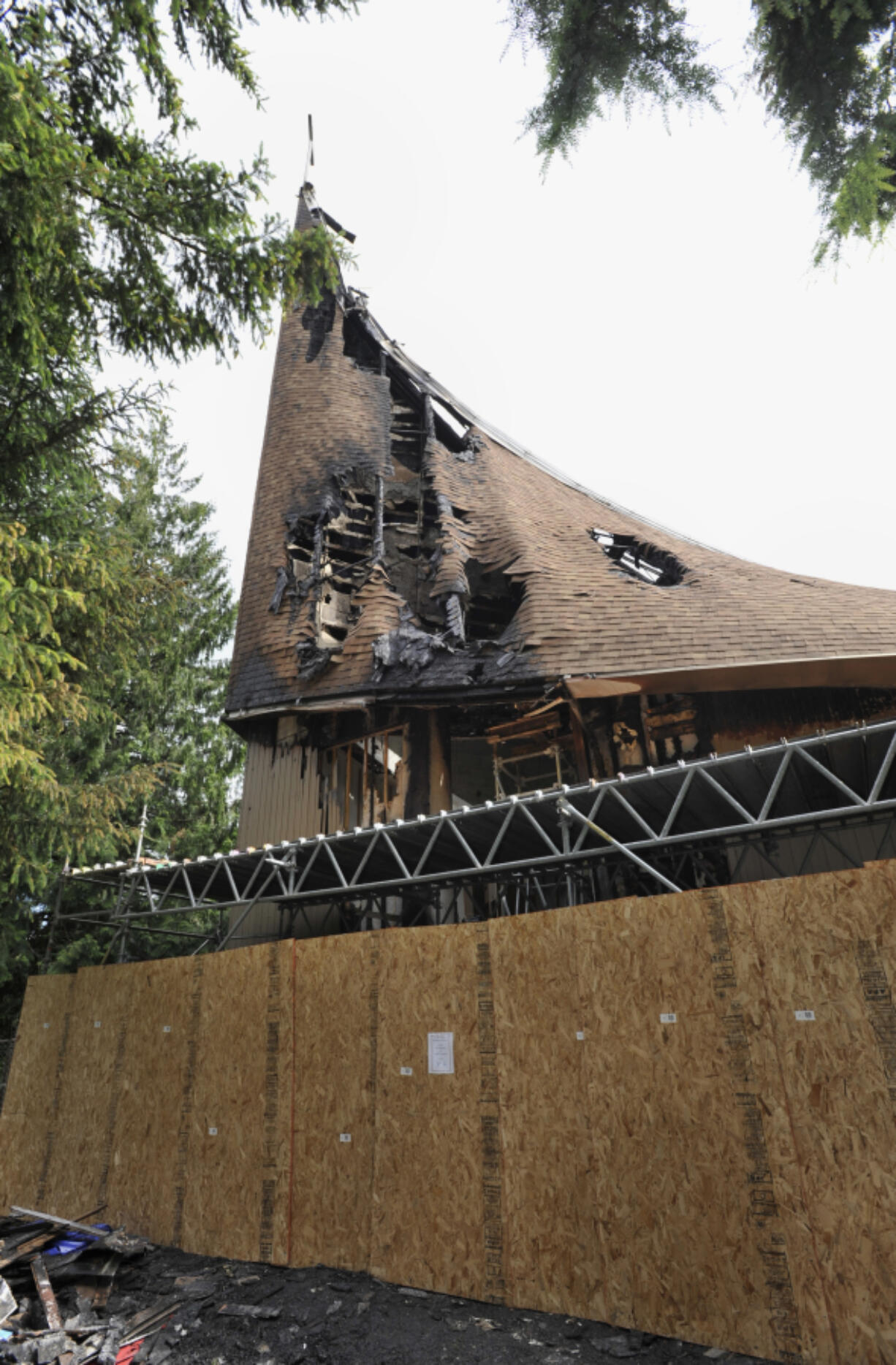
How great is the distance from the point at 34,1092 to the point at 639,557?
48.6ft

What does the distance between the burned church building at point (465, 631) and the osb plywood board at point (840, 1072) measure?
6.20m

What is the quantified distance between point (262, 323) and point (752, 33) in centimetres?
607

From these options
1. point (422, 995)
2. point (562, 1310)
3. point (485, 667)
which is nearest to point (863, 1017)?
point (562, 1310)

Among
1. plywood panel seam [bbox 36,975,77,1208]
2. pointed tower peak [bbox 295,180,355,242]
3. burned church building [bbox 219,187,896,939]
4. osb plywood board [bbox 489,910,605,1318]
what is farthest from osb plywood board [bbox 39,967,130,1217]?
pointed tower peak [bbox 295,180,355,242]

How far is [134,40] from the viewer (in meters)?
8.01

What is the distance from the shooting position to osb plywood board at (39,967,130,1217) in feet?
33.0

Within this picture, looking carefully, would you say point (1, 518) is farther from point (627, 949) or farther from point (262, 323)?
point (627, 949)

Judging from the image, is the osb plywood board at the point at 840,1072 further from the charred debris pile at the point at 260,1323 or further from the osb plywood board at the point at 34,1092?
the osb plywood board at the point at 34,1092

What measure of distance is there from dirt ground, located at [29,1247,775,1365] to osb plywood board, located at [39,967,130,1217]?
115 inches

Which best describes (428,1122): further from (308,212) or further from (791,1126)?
(308,212)

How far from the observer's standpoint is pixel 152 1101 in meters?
9.69

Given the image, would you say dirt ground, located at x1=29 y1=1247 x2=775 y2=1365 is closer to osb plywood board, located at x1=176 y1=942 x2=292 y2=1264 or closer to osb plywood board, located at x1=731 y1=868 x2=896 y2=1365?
osb plywood board, located at x1=176 y1=942 x2=292 y2=1264

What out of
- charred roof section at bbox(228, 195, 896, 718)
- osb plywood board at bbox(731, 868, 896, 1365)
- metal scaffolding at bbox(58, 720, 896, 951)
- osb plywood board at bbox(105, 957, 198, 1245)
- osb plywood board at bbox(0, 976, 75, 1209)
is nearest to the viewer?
osb plywood board at bbox(731, 868, 896, 1365)

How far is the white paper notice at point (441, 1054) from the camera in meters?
7.43
